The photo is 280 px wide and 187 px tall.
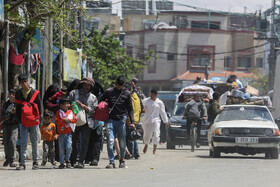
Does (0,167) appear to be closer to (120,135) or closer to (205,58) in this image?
(120,135)

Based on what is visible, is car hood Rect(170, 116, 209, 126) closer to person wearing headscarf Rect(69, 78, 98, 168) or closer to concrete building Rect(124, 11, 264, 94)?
person wearing headscarf Rect(69, 78, 98, 168)

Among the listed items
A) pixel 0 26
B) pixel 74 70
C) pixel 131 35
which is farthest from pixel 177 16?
pixel 0 26

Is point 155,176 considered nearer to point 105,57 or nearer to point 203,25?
point 105,57

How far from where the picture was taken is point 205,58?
88062 millimetres

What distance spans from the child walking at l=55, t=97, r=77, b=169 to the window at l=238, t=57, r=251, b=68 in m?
78.5

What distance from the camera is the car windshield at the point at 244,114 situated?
1994cm

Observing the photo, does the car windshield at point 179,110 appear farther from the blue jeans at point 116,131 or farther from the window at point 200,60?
the window at point 200,60

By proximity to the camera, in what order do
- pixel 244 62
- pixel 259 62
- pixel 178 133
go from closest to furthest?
pixel 178 133 → pixel 244 62 → pixel 259 62

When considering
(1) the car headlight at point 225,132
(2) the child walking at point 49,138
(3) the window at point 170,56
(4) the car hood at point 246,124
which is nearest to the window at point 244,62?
(3) the window at point 170,56

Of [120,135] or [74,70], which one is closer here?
[120,135]

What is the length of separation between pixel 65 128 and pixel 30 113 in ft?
2.44

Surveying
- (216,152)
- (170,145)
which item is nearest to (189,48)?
(170,145)

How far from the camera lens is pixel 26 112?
14.2m

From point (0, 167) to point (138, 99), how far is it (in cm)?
445
